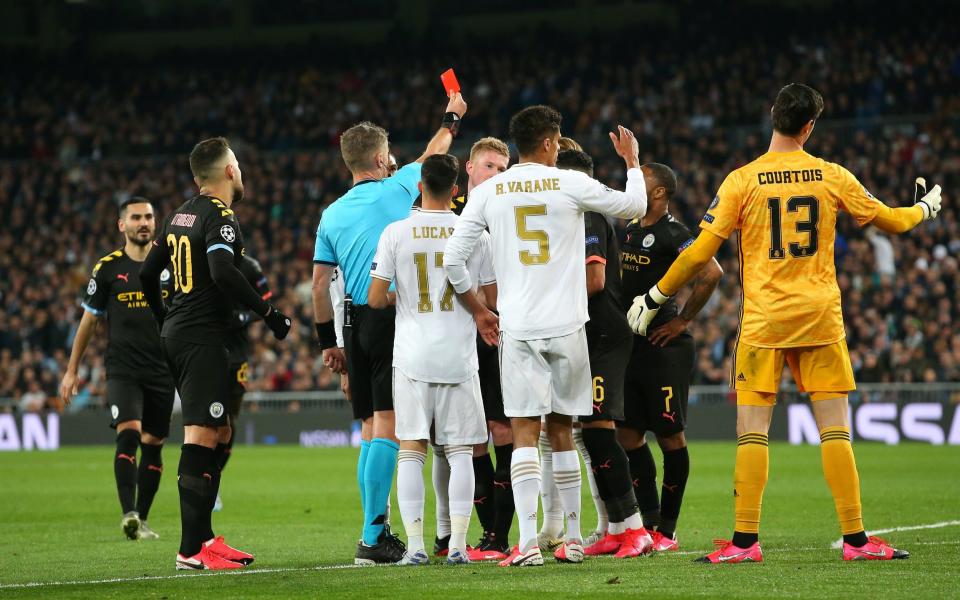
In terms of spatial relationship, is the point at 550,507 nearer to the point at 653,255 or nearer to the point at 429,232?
the point at 653,255

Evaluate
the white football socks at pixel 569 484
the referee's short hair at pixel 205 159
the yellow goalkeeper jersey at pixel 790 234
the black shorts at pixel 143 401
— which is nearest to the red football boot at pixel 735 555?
the white football socks at pixel 569 484

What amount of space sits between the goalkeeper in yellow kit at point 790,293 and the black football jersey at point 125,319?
544 cm

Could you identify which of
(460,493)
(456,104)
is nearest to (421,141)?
(456,104)

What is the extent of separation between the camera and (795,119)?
7145 mm

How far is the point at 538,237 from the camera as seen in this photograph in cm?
721

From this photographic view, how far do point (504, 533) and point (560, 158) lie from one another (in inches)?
91.1

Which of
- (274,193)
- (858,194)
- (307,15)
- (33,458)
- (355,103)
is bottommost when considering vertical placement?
(33,458)

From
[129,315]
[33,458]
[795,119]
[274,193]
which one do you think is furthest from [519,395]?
[274,193]

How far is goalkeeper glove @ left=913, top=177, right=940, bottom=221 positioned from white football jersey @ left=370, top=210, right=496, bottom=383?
254 centimetres

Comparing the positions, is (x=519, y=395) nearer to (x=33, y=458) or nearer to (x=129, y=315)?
(x=129, y=315)

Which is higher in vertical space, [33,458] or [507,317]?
[507,317]

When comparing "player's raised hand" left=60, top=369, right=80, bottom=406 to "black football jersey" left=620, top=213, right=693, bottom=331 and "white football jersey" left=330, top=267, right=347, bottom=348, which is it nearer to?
"white football jersey" left=330, top=267, right=347, bottom=348

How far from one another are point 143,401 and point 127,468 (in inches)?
24.2

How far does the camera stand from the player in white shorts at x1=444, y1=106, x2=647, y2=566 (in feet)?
23.5
